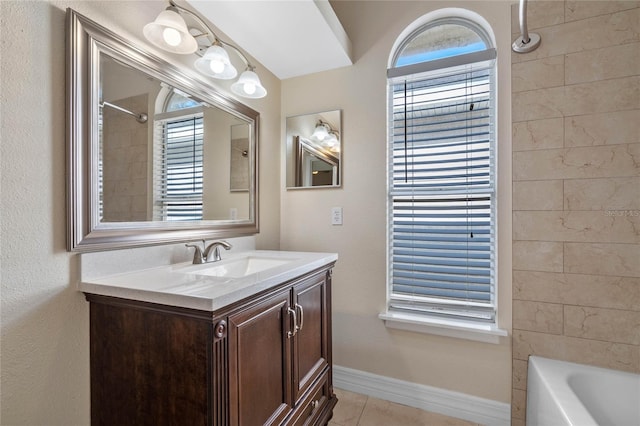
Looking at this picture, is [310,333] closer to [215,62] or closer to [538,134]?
[215,62]

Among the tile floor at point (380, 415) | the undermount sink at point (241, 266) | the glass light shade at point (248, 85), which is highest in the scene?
the glass light shade at point (248, 85)

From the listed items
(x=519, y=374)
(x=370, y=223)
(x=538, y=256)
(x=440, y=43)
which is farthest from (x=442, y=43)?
(x=519, y=374)

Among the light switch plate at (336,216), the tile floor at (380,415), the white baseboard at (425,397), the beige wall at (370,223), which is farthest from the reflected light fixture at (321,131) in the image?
the tile floor at (380,415)

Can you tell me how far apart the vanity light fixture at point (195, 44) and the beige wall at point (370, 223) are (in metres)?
0.63

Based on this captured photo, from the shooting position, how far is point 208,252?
1.39 meters

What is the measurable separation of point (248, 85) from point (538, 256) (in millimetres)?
1762

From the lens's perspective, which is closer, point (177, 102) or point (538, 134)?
point (177, 102)

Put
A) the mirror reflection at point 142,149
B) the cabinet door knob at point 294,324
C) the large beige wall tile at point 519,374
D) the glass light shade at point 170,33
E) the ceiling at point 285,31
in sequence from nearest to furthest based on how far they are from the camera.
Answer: the mirror reflection at point 142,149
the glass light shade at point 170,33
the cabinet door knob at point 294,324
the ceiling at point 285,31
the large beige wall tile at point 519,374

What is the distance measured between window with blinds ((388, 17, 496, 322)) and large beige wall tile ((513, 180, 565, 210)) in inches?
5.2

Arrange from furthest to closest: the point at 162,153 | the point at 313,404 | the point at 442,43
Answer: the point at 442,43, the point at 313,404, the point at 162,153

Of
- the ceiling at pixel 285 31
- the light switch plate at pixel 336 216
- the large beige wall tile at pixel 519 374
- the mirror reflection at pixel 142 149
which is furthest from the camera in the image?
the light switch plate at pixel 336 216

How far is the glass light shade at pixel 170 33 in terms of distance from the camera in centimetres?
106

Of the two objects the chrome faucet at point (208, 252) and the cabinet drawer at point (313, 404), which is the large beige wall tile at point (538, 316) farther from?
the chrome faucet at point (208, 252)

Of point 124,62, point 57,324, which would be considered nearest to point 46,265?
point 57,324
